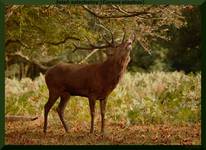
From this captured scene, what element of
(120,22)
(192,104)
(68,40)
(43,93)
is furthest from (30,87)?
(192,104)

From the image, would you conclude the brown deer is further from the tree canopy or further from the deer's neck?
the tree canopy

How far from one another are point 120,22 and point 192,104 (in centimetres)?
149

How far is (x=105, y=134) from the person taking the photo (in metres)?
10.2

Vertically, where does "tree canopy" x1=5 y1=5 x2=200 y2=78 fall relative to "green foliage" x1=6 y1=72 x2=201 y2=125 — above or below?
above

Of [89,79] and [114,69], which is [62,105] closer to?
[89,79]

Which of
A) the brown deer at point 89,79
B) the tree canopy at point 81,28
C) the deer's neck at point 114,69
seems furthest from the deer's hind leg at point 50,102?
the deer's neck at point 114,69

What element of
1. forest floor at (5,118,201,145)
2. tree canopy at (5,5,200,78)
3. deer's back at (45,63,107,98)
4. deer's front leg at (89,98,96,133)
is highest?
tree canopy at (5,5,200,78)

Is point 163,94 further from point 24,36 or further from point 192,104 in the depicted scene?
point 24,36

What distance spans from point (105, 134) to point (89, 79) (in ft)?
2.56

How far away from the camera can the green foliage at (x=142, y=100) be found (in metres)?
10.2

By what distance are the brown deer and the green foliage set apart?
8 cm

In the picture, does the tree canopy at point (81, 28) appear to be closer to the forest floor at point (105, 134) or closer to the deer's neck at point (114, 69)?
the deer's neck at point (114, 69)

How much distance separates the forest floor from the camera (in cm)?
1015

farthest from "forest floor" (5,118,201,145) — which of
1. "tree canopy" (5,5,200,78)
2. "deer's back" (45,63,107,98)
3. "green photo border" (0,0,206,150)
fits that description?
"tree canopy" (5,5,200,78)
